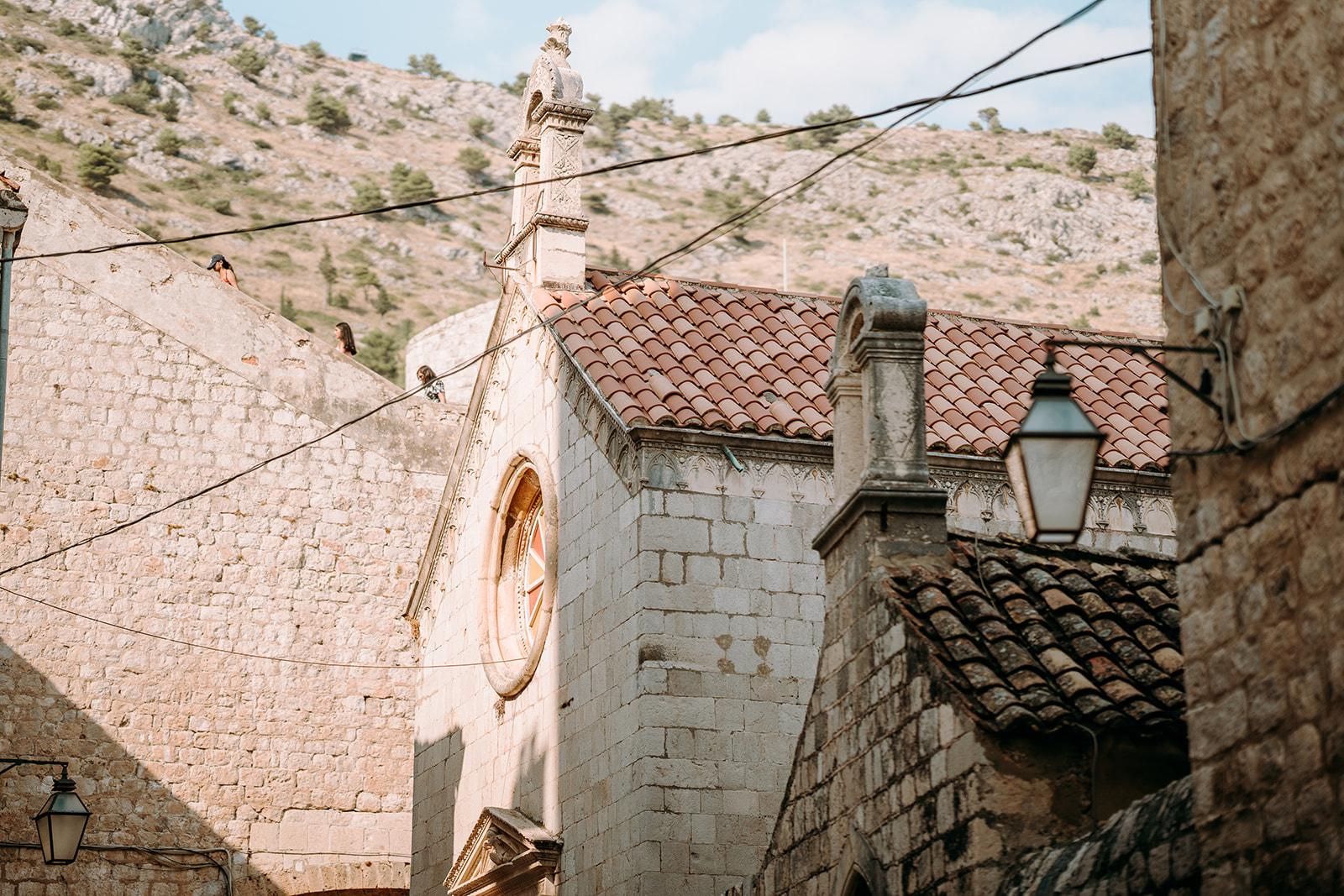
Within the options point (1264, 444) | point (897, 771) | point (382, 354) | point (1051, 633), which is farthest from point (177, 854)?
point (382, 354)

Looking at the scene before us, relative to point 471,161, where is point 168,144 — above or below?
below

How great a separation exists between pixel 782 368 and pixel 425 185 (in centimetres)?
5130

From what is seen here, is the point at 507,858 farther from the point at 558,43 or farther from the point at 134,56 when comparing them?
the point at 134,56

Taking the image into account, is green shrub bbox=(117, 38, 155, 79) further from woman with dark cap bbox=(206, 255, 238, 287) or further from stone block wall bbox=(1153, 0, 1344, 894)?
stone block wall bbox=(1153, 0, 1344, 894)

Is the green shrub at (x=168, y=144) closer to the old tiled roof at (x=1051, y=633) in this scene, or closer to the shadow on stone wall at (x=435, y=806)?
the shadow on stone wall at (x=435, y=806)

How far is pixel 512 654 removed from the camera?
13172 mm

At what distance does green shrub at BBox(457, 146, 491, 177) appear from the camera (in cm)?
6619

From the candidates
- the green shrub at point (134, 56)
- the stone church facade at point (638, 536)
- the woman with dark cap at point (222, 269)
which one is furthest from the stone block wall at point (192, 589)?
the green shrub at point (134, 56)

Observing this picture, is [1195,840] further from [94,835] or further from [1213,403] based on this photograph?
[94,835]

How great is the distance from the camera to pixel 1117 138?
7338cm

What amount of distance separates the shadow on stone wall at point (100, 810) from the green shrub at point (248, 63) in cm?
5600

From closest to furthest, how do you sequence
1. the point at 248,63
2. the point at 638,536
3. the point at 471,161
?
the point at 638,536 < the point at 471,161 < the point at 248,63

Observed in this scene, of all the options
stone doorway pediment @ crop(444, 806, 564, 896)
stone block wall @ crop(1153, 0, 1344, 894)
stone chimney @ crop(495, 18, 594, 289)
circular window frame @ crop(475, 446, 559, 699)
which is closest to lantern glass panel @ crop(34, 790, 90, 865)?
stone doorway pediment @ crop(444, 806, 564, 896)

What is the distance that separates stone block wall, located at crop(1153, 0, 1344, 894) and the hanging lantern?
8.94 meters
